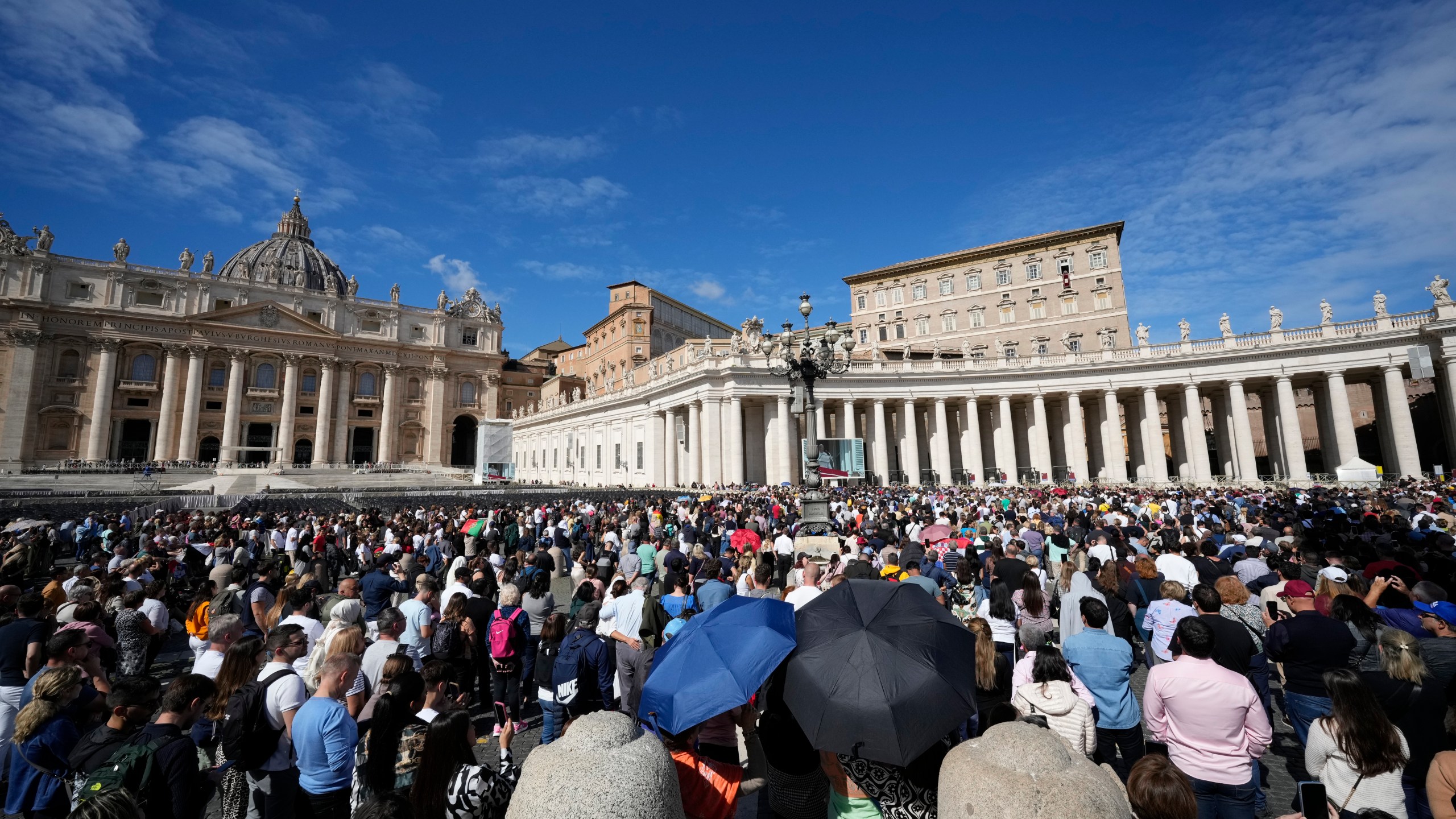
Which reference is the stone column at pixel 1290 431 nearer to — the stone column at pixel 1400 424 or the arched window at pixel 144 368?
the stone column at pixel 1400 424

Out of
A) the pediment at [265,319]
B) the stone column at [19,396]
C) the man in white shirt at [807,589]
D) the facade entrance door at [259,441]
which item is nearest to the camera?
the man in white shirt at [807,589]

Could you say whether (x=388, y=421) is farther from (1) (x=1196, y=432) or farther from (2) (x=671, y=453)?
(1) (x=1196, y=432)

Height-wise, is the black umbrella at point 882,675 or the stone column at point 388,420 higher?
the stone column at point 388,420

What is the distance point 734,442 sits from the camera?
34.2m

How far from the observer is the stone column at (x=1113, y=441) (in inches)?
1414

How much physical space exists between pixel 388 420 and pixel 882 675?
70823 mm

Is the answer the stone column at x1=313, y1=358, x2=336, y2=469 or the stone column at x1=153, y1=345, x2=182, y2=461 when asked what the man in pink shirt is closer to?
the stone column at x1=313, y1=358, x2=336, y2=469

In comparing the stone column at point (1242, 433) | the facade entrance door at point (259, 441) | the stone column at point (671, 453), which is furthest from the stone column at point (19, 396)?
the stone column at point (1242, 433)

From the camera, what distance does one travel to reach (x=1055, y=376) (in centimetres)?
3697

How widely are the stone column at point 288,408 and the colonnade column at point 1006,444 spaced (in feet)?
207

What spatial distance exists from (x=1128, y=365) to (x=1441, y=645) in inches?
1464

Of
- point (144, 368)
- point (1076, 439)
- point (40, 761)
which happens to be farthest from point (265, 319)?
point (1076, 439)

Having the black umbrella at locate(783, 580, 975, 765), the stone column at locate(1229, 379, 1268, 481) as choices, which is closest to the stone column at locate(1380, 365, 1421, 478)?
the stone column at locate(1229, 379, 1268, 481)

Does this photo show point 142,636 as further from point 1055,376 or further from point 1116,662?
point 1055,376
